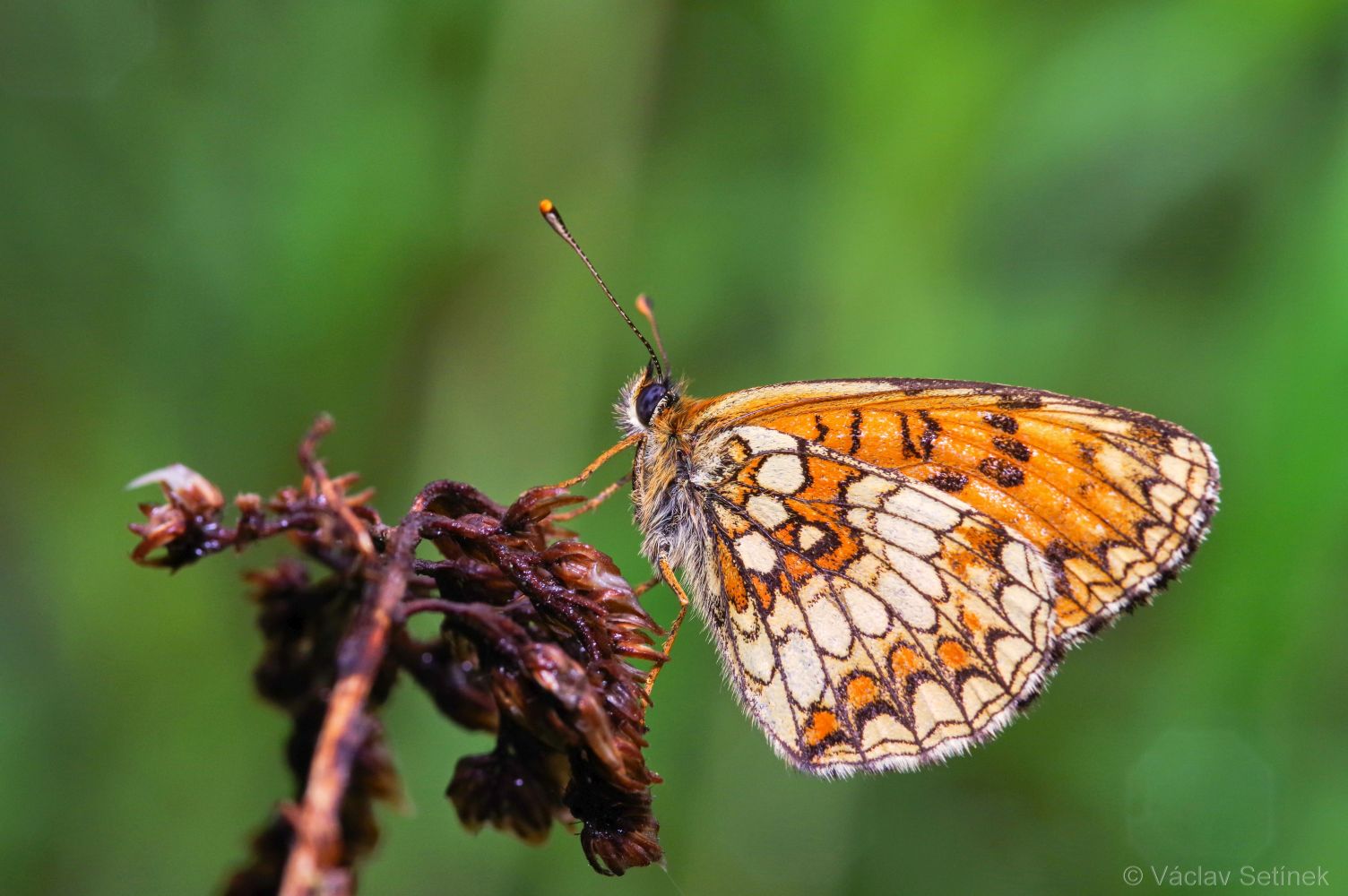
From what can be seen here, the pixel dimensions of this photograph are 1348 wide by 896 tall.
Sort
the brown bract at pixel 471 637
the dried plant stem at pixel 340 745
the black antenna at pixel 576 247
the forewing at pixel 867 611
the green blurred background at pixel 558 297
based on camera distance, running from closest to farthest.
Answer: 1. the dried plant stem at pixel 340 745
2. the brown bract at pixel 471 637
3. the forewing at pixel 867 611
4. the black antenna at pixel 576 247
5. the green blurred background at pixel 558 297

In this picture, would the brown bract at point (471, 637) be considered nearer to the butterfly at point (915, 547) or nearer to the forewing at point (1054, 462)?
the butterfly at point (915, 547)

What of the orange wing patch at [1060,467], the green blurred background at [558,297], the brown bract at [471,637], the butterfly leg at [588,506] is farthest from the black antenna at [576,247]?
the brown bract at [471,637]

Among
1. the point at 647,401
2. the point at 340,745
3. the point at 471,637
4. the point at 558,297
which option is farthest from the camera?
the point at 558,297

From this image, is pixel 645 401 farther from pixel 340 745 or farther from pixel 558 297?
pixel 340 745

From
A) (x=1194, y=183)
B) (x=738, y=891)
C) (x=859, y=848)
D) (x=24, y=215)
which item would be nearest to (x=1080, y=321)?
(x=1194, y=183)

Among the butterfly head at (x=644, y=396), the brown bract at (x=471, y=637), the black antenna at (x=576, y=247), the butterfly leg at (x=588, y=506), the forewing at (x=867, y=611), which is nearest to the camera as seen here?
the brown bract at (x=471, y=637)

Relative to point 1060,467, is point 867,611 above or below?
below

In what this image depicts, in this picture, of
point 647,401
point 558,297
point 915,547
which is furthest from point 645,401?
point 558,297
